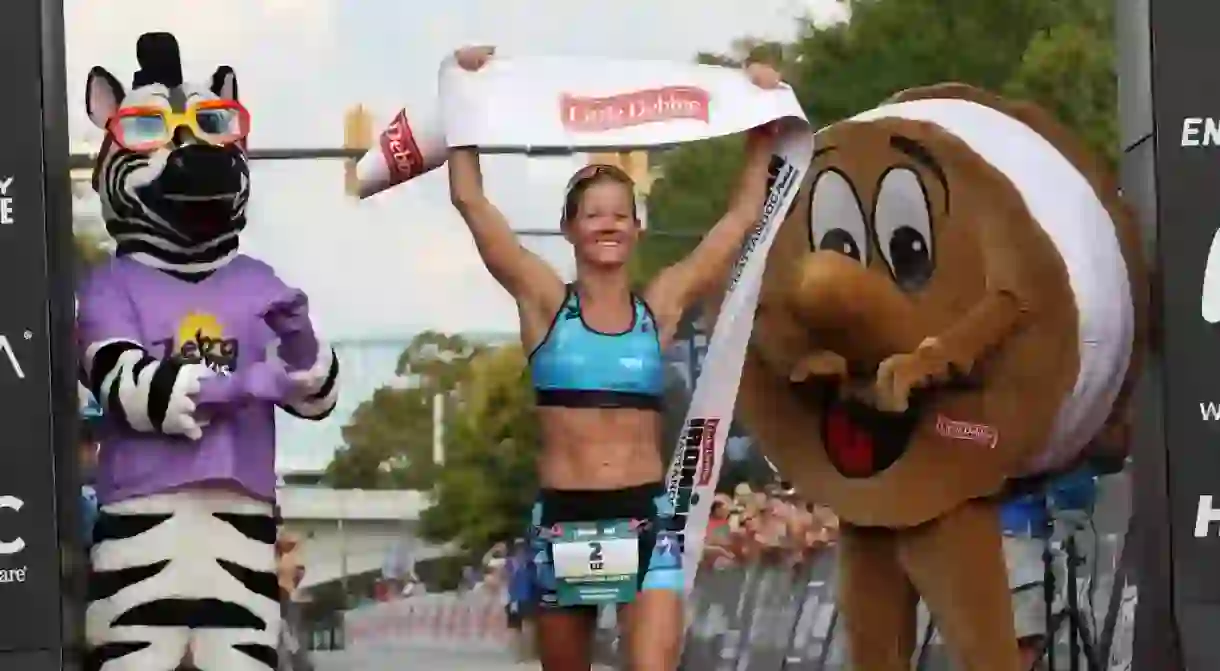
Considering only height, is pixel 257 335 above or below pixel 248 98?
below

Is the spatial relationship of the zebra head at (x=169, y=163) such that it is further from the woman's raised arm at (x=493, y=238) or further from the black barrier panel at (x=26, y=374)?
the woman's raised arm at (x=493, y=238)

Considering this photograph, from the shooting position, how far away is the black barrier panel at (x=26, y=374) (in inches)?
142

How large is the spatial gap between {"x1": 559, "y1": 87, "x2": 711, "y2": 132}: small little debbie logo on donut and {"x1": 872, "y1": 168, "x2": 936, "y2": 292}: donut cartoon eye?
0.42 m

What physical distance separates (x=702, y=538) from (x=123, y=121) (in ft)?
4.67

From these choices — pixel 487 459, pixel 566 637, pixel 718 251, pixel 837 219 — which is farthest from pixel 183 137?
pixel 837 219

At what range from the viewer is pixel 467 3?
390cm

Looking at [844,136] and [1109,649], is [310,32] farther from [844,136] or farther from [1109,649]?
[1109,649]

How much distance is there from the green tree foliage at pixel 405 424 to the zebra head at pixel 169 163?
427 millimetres

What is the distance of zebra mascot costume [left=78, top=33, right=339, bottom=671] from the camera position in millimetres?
3711

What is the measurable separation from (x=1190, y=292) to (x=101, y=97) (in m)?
2.20

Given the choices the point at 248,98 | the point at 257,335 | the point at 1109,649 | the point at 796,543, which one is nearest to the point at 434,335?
the point at 257,335

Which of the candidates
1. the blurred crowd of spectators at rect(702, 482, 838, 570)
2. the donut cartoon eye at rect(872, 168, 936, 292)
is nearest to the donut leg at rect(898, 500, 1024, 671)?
the blurred crowd of spectators at rect(702, 482, 838, 570)

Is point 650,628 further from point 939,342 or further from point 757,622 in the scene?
point 939,342

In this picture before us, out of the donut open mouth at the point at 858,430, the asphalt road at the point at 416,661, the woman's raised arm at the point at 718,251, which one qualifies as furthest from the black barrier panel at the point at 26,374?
the donut open mouth at the point at 858,430
